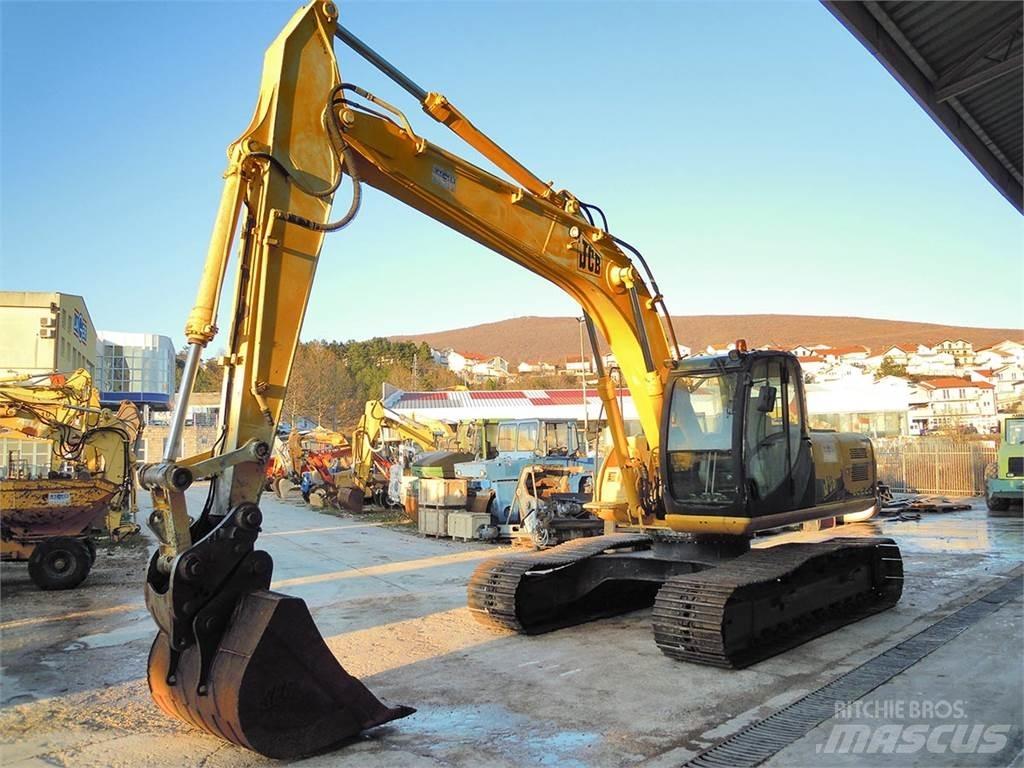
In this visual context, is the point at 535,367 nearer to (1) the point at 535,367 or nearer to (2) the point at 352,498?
(1) the point at 535,367

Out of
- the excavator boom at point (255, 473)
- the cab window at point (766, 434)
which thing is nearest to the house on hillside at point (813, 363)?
the cab window at point (766, 434)

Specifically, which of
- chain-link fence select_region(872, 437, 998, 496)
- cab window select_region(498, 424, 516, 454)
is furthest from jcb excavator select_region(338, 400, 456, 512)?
chain-link fence select_region(872, 437, 998, 496)

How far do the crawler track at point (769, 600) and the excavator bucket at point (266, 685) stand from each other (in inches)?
114

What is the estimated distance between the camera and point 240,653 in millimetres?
4652

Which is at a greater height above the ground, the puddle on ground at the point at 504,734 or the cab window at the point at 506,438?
the cab window at the point at 506,438

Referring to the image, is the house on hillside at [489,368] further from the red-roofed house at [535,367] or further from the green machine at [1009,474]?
the green machine at [1009,474]

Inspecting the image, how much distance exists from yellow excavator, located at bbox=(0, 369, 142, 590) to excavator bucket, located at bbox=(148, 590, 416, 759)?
24.6 ft

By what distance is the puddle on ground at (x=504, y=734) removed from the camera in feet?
16.2

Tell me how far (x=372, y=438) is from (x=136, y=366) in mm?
44228

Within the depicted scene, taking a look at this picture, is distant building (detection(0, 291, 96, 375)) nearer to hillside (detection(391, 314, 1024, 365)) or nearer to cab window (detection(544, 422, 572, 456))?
cab window (detection(544, 422, 572, 456))

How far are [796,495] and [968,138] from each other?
145 inches

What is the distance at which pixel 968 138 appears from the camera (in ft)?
25.4

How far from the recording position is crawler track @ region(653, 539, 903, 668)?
21.9 feet

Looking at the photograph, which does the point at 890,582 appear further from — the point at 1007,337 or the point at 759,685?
the point at 1007,337
